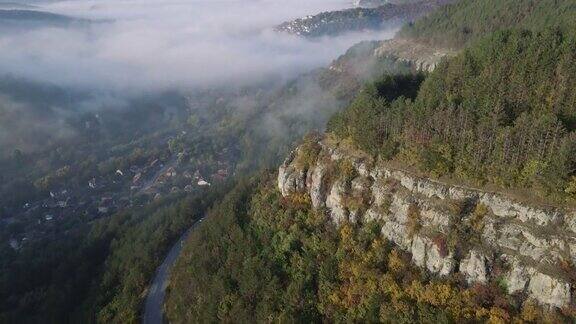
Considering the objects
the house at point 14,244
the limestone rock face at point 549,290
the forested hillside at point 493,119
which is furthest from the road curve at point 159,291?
the limestone rock face at point 549,290

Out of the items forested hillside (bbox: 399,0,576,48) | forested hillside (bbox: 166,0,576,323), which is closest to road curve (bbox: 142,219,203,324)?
forested hillside (bbox: 166,0,576,323)

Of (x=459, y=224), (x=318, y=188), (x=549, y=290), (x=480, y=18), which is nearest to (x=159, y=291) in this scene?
(x=318, y=188)

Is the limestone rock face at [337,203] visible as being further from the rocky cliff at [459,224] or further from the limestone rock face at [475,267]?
the limestone rock face at [475,267]

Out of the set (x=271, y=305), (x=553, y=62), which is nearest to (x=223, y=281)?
(x=271, y=305)

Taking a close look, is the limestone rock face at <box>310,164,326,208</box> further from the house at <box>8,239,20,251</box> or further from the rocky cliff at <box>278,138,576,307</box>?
the house at <box>8,239,20,251</box>

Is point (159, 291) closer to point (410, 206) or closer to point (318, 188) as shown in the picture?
point (318, 188)
